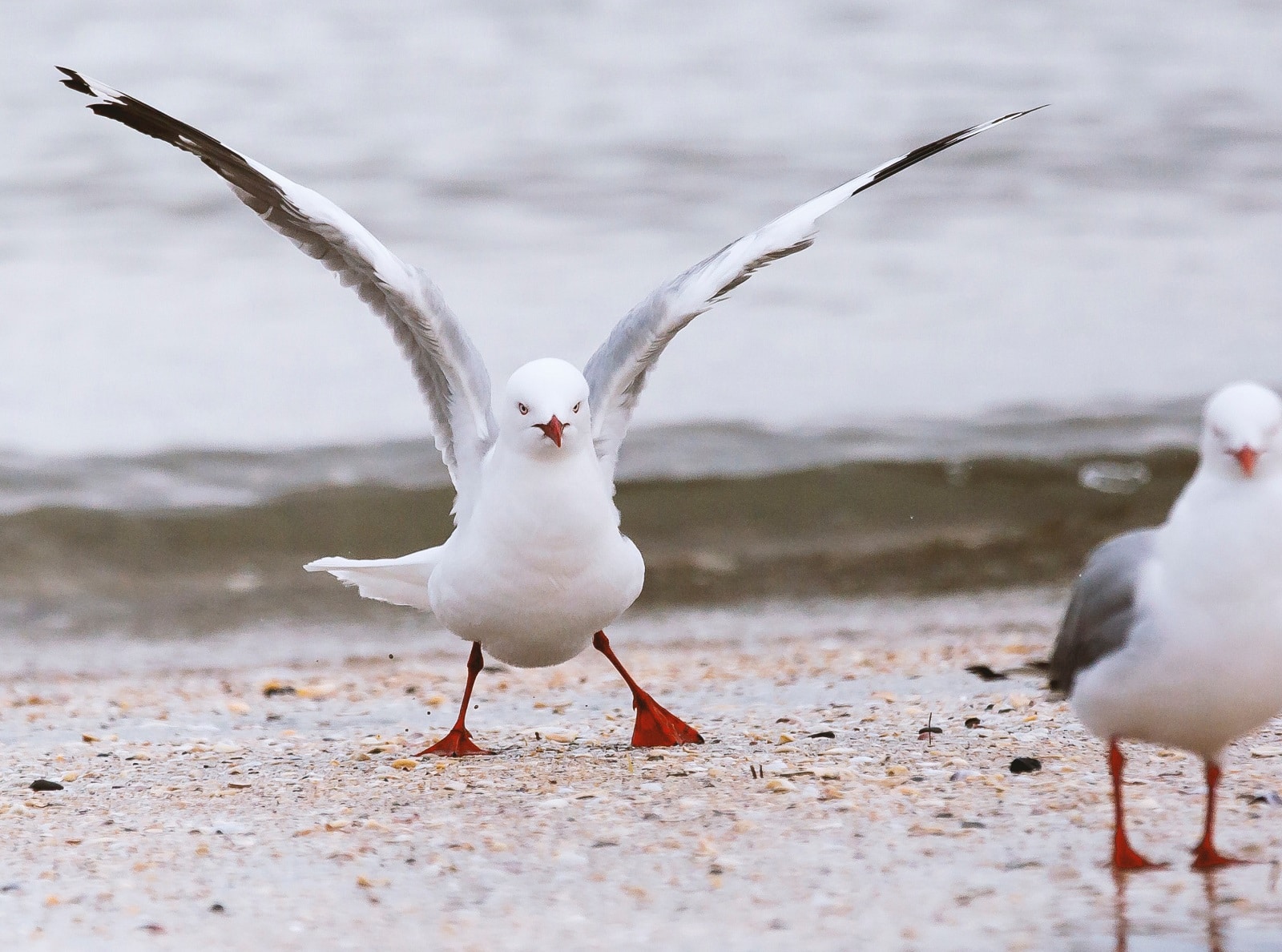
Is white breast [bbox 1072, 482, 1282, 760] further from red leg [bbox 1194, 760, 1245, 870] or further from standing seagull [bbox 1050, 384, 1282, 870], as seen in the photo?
red leg [bbox 1194, 760, 1245, 870]

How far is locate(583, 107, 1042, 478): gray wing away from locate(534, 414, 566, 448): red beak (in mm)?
637

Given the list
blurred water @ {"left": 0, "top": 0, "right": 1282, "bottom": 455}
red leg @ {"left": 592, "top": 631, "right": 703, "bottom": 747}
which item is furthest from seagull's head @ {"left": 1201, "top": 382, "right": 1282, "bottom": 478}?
blurred water @ {"left": 0, "top": 0, "right": 1282, "bottom": 455}

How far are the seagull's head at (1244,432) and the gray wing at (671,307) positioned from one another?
2214mm

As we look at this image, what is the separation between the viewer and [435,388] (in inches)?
220

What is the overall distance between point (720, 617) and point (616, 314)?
3.74 m

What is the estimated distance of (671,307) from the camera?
525 cm

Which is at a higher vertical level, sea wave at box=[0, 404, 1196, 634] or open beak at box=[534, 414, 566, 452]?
open beak at box=[534, 414, 566, 452]

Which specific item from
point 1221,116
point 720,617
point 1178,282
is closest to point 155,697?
point 720,617

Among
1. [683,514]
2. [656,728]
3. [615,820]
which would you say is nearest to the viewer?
[615,820]

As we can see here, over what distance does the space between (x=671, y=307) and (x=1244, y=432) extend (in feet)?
7.88

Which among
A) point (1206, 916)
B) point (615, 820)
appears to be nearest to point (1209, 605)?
point (1206, 916)

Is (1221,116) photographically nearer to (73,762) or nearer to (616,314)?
(616,314)

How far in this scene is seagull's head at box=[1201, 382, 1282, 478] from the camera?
3.10 m

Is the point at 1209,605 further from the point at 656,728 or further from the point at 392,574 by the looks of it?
the point at 392,574
